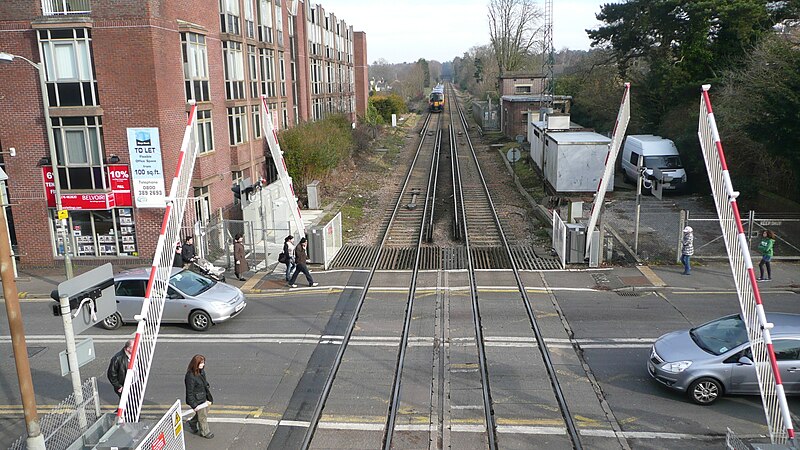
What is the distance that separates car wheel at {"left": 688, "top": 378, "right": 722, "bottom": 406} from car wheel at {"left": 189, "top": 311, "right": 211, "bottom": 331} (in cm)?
1043

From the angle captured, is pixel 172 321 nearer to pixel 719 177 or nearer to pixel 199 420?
pixel 199 420

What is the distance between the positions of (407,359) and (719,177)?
665 cm

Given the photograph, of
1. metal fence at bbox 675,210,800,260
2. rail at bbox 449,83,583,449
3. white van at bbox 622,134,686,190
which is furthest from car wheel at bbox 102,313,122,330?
white van at bbox 622,134,686,190

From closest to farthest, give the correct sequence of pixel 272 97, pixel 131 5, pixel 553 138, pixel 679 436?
pixel 679 436, pixel 131 5, pixel 553 138, pixel 272 97

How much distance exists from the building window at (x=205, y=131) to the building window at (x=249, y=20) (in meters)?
6.71

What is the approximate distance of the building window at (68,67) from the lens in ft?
64.5

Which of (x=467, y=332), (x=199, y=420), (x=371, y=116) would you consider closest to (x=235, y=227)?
(x=467, y=332)

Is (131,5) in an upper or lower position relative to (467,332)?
upper

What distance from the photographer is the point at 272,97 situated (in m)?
32.8

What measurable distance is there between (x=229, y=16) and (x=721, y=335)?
22683 millimetres

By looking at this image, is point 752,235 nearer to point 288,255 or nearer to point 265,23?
point 288,255

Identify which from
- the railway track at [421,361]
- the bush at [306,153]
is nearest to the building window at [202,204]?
the railway track at [421,361]

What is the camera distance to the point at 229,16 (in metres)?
26.5

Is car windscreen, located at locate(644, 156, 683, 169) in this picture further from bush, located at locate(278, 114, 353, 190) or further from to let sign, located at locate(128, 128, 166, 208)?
to let sign, located at locate(128, 128, 166, 208)
